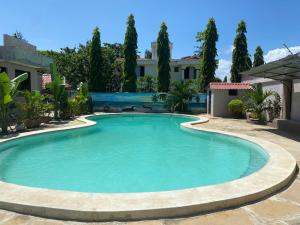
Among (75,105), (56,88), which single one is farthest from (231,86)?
(56,88)

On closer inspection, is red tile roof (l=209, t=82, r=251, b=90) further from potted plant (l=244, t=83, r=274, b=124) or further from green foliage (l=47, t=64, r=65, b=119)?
green foliage (l=47, t=64, r=65, b=119)

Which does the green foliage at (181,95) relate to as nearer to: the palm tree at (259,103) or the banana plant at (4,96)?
the palm tree at (259,103)

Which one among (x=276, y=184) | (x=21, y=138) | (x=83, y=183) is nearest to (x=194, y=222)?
(x=276, y=184)

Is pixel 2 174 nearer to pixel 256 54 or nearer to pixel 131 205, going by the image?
pixel 131 205

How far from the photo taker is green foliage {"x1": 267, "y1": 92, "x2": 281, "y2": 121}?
1752cm

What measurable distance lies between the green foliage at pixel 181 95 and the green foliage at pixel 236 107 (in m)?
5.22

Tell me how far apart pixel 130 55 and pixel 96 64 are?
3840mm

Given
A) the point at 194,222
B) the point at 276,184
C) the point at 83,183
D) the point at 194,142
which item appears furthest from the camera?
the point at 194,142

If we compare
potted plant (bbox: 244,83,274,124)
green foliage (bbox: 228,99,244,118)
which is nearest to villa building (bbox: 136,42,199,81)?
green foliage (bbox: 228,99,244,118)

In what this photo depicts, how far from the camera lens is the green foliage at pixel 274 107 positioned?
57.5ft

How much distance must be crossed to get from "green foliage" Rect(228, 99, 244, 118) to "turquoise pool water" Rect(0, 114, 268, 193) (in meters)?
7.74

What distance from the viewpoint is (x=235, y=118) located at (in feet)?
72.8

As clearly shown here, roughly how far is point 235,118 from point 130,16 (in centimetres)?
1797

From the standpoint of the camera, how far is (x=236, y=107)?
21828 mm
